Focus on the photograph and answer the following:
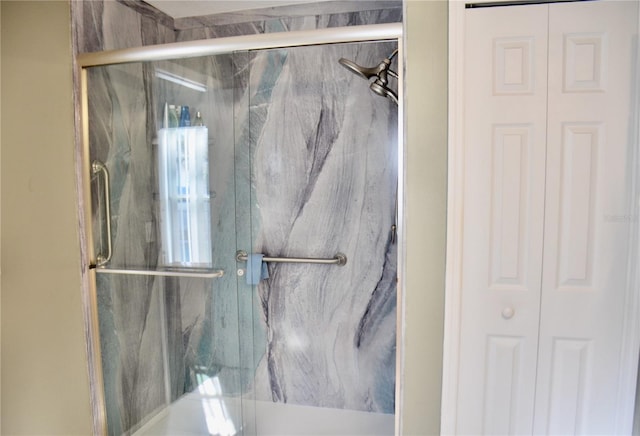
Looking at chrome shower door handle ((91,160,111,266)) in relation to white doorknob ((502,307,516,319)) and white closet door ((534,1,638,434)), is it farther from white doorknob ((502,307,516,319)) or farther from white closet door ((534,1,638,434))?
white closet door ((534,1,638,434))

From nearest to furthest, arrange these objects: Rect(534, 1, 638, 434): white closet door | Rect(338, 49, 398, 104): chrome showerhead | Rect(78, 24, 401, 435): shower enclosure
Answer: Rect(534, 1, 638, 434): white closet door
Rect(338, 49, 398, 104): chrome showerhead
Rect(78, 24, 401, 435): shower enclosure

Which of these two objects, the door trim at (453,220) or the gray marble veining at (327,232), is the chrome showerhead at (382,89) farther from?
the door trim at (453,220)

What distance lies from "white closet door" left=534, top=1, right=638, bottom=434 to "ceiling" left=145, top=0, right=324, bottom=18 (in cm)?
142

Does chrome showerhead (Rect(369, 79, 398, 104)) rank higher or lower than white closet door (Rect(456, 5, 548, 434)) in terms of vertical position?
higher

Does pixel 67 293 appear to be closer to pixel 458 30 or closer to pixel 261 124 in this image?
pixel 261 124

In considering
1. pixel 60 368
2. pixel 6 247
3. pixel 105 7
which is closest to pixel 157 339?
pixel 60 368

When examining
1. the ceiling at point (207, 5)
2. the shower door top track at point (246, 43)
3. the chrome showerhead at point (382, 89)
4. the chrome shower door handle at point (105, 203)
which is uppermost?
the ceiling at point (207, 5)

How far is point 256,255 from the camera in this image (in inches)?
76.6

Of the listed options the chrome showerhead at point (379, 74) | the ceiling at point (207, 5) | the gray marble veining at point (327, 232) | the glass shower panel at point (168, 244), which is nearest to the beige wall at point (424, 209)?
the chrome showerhead at point (379, 74)

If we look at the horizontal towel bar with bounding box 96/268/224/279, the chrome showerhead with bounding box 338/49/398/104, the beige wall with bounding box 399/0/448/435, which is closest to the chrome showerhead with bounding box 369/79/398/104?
the chrome showerhead with bounding box 338/49/398/104

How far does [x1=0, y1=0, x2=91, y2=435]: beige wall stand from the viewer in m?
1.62

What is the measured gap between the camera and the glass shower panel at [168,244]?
5.68ft

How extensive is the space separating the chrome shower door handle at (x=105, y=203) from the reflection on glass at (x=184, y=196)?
0.23 meters

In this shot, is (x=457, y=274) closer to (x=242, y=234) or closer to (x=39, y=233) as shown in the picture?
(x=242, y=234)
